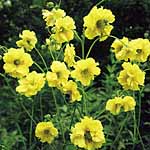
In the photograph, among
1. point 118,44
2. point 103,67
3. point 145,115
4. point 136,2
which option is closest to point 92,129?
point 118,44

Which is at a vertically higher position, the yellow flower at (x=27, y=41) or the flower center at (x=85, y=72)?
the yellow flower at (x=27, y=41)

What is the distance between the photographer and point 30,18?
491 centimetres

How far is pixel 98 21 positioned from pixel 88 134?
17.7 inches

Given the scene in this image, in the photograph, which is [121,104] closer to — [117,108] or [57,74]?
[117,108]

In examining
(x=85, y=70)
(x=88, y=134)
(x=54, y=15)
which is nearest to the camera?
(x=88, y=134)

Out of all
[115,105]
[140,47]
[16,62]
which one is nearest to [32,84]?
[16,62]

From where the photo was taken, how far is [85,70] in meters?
2.57

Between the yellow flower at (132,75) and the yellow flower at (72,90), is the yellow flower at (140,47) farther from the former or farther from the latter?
the yellow flower at (72,90)

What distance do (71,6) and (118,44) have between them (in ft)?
6.86

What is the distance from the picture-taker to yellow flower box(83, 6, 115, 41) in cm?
258

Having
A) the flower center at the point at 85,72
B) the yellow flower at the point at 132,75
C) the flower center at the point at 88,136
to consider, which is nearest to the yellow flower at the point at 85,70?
the flower center at the point at 85,72

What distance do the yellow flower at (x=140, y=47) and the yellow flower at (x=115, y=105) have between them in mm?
179

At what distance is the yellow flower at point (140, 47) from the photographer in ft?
8.62

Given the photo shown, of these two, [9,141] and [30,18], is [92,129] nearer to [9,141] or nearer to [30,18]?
[9,141]
